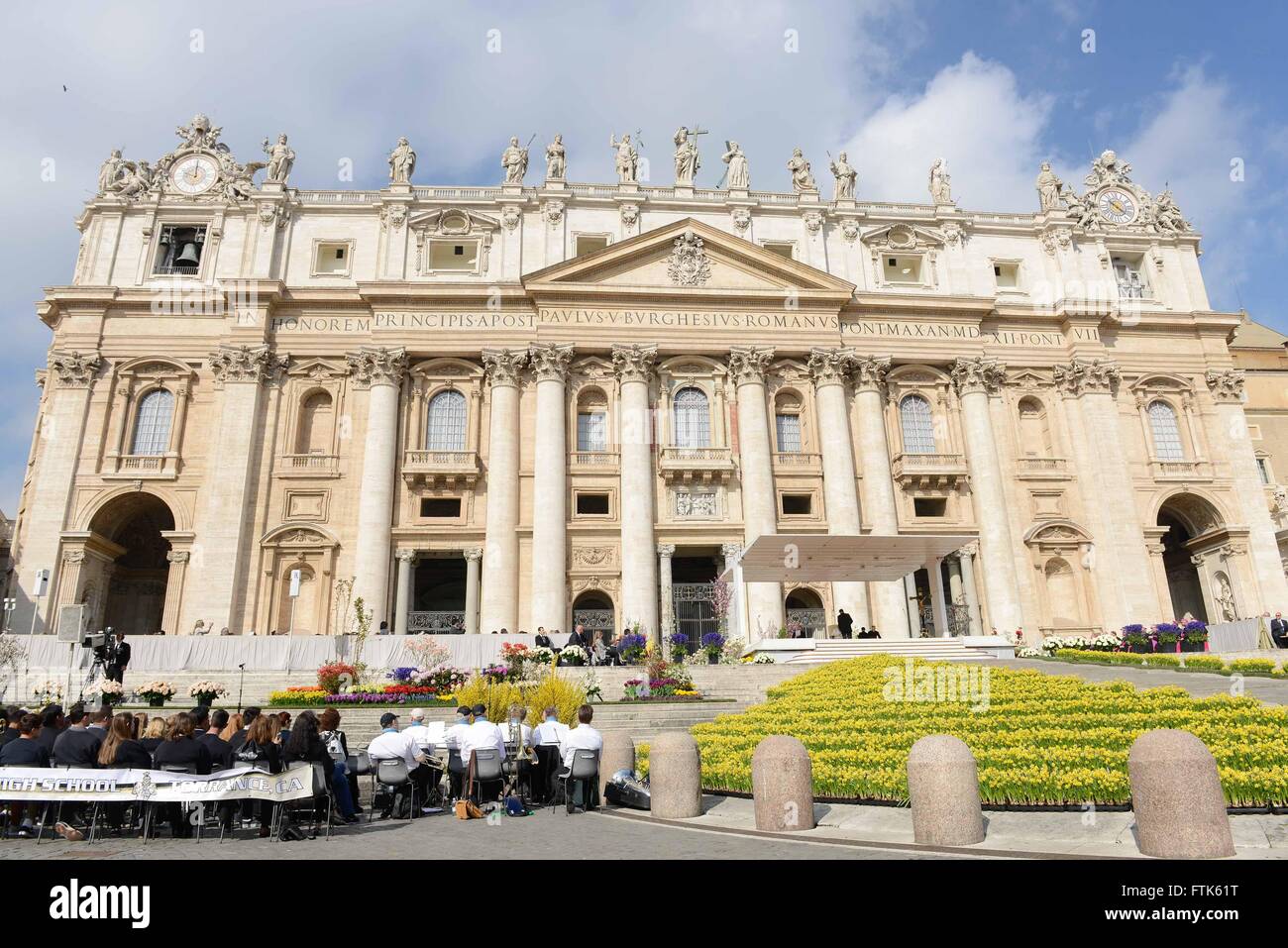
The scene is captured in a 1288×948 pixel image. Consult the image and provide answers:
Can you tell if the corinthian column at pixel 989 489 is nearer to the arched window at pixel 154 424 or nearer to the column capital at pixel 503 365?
the column capital at pixel 503 365

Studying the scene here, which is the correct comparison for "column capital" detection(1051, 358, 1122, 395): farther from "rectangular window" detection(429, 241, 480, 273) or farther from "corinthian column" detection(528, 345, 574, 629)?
"rectangular window" detection(429, 241, 480, 273)

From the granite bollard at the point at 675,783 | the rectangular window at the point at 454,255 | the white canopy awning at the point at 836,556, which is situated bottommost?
the granite bollard at the point at 675,783

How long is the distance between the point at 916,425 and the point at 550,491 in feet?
64.0

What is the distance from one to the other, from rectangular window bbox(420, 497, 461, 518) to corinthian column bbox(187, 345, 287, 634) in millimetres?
7686

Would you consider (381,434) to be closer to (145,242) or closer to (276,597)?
(276,597)

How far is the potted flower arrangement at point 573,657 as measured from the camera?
28703 mm

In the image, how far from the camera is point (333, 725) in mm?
13250

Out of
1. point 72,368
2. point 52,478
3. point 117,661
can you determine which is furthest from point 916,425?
point 52,478

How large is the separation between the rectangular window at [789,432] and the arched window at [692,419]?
3.57 meters

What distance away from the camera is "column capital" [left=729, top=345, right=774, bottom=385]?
135 ft

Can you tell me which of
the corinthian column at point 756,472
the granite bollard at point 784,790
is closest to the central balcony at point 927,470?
the corinthian column at point 756,472

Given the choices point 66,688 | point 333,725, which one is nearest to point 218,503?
point 66,688
